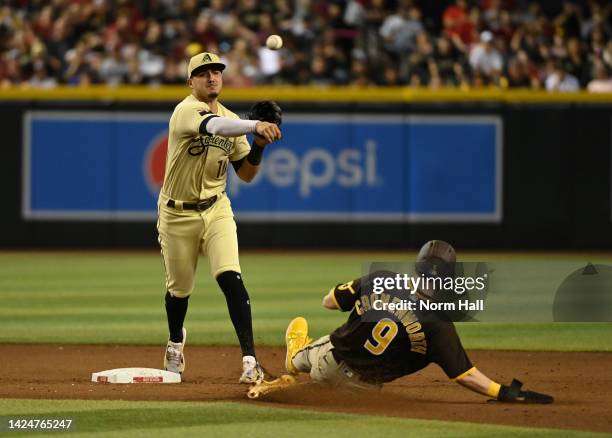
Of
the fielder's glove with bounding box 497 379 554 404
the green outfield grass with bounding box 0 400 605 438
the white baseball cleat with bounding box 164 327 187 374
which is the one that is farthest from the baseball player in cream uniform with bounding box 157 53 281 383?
the fielder's glove with bounding box 497 379 554 404

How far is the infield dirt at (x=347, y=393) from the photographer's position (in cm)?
670

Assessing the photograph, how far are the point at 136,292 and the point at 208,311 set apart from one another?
5.24ft

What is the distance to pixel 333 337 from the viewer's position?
7.14 meters

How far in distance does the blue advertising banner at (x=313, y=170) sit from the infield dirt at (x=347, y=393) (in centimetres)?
903

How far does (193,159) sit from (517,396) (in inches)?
98.2

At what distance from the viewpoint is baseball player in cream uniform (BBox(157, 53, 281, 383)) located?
763 centimetres

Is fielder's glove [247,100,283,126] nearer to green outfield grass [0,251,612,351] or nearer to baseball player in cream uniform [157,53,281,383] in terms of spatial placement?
baseball player in cream uniform [157,53,281,383]

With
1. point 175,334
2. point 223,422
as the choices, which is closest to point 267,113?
point 175,334

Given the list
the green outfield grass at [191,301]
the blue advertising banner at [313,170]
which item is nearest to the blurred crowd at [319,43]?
the blue advertising banner at [313,170]

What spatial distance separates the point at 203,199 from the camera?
7762 mm

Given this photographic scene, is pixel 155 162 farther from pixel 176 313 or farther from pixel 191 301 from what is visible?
pixel 176 313

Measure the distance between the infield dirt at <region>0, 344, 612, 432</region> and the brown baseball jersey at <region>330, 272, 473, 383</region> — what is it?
0.23 m

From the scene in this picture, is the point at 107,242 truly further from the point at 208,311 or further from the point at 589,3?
the point at 589,3

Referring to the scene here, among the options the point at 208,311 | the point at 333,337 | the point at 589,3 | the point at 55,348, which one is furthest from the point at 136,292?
the point at 589,3
